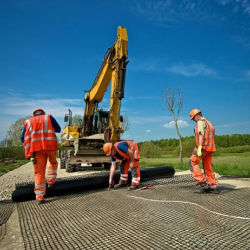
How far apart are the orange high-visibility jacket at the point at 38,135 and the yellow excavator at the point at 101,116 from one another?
3567 mm

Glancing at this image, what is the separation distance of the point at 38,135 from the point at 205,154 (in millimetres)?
3095

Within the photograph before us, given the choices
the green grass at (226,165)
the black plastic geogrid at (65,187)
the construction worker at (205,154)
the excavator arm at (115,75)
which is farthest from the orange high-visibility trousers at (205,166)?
the excavator arm at (115,75)

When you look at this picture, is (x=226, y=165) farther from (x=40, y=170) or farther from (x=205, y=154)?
(x=40, y=170)

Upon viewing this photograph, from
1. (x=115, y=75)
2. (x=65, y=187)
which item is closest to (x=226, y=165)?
(x=115, y=75)

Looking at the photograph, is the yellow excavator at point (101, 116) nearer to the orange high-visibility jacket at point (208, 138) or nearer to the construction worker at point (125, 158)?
the construction worker at point (125, 158)

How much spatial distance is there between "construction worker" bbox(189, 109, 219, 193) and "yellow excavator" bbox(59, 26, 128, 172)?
3.71 meters

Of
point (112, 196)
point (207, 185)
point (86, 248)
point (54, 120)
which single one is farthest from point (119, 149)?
point (86, 248)

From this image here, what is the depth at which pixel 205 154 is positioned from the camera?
3.97 metres

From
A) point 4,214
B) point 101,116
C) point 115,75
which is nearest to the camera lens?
point 4,214

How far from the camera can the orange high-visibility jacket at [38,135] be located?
3795 mm

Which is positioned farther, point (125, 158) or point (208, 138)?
point (125, 158)

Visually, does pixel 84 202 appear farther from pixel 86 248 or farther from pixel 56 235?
pixel 86 248

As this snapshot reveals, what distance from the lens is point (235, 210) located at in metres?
2.69

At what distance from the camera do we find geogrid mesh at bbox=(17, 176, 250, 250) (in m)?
1.86
